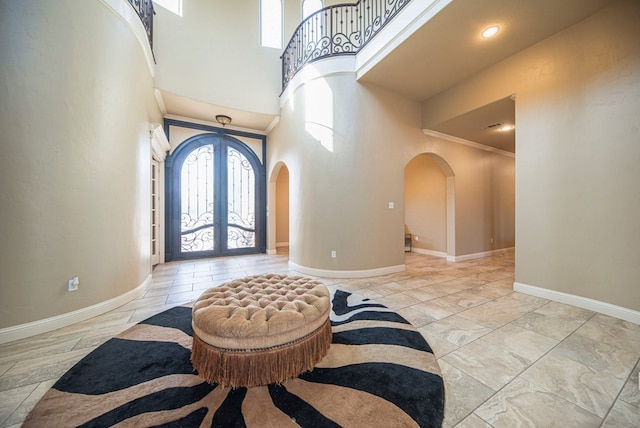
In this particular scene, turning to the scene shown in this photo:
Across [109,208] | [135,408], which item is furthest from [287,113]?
[135,408]

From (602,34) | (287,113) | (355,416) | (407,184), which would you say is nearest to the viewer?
(355,416)

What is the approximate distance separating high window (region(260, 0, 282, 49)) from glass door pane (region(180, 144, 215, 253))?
9.31ft

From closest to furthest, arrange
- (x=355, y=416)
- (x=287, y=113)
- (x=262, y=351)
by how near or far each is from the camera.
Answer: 1. (x=355, y=416)
2. (x=262, y=351)
3. (x=287, y=113)

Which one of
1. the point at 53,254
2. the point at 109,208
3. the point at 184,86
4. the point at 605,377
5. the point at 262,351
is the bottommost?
the point at 605,377

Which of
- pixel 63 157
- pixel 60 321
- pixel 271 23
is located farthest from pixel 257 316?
pixel 271 23

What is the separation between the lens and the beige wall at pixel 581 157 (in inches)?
98.0

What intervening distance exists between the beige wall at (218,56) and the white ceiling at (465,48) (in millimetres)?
338

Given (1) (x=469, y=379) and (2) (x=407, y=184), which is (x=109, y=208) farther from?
(2) (x=407, y=184)

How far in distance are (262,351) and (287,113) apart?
4721 millimetres

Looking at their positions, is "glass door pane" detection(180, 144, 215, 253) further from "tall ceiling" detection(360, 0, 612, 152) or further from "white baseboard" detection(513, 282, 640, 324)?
"white baseboard" detection(513, 282, 640, 324)

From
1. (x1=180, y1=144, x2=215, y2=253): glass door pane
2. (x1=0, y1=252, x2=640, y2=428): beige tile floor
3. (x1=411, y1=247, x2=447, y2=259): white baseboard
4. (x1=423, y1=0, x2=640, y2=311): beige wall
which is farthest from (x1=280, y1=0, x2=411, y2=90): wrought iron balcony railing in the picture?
(x1=411, y1=247, x2=447, y2=259): white baseboard

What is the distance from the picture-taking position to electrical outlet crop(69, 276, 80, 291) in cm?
243

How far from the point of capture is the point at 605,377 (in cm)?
162

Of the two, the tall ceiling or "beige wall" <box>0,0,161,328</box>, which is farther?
the tall ceiling
